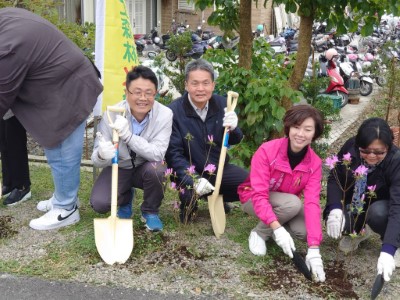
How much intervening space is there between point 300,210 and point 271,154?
41 centimetres

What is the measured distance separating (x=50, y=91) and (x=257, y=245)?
1644 millimetres

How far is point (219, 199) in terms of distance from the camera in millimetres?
3283

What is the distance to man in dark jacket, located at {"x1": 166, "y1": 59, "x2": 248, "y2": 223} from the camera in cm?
308

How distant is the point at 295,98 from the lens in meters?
4.09

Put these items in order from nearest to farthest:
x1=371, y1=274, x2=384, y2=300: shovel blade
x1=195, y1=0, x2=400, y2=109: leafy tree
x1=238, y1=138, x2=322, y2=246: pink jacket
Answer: x1=371, y1=274, x2=384, y2=300: shovel blade
x1=238, y1=138, x2=322, y2=246: pink jacket
x1=195, y1=0, x2=400, y2=109: leafy tree

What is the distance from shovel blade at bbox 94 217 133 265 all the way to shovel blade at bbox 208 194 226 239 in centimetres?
59

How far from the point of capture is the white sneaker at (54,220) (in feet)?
10.6

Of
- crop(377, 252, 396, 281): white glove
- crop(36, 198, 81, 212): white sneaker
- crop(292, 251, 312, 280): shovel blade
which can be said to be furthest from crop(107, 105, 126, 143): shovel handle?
crop(377, 252, 396, 281): white glove

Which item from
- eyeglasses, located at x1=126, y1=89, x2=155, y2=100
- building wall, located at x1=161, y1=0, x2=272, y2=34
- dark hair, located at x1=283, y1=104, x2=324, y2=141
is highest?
building wall, located at x1=161, y1=0, x2=272, y2=34

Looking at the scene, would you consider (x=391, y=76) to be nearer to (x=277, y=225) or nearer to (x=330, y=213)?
(x=330, y=213)

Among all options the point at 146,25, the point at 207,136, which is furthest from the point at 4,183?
the point at 146,25

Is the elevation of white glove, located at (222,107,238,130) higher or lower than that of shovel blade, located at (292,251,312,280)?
higher

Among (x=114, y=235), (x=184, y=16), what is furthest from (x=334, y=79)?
(x=184, y=16)

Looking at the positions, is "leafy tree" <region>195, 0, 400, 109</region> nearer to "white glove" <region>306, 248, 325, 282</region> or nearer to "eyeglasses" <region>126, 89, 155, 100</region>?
"eyeglasses" <region>126, 89, 155, 100</region>
